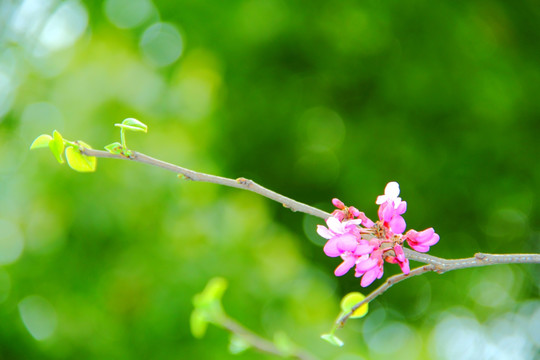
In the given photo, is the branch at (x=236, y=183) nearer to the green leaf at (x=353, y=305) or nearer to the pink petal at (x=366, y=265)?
the pink petal at (x=366, y=265)

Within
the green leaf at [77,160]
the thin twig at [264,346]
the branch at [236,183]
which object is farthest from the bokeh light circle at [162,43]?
the branch at [236,183]

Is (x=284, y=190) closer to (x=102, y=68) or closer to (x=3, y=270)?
(x=102, y=68)

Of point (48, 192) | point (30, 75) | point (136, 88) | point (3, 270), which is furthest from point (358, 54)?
point (3, 270)

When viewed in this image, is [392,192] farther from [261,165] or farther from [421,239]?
[261,165]

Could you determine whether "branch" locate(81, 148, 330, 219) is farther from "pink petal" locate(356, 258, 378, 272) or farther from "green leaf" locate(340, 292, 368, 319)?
"green leaf" locate(340, 292, 368, 319)

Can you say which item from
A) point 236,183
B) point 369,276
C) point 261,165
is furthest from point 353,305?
point 261,165

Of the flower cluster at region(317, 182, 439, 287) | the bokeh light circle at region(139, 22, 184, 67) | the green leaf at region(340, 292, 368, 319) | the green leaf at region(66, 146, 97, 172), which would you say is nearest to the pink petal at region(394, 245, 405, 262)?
the flower cluster at region(317, 182, 439, 287)
